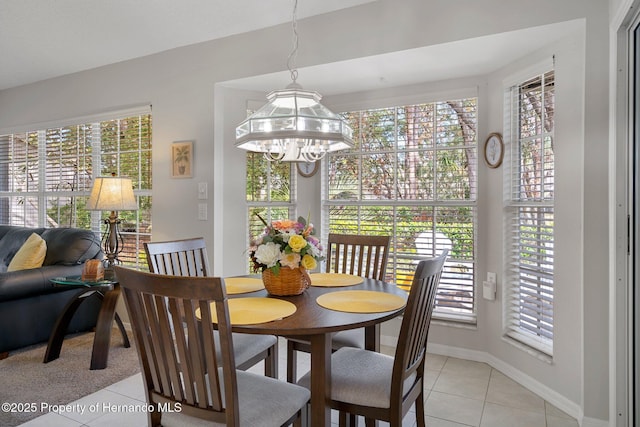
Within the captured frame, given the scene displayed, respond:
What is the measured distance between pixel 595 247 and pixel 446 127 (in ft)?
4.79

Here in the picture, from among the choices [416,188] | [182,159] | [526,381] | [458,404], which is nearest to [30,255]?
[182,159]

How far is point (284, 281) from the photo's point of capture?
193 cm

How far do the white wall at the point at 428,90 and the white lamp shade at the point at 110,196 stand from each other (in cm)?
38

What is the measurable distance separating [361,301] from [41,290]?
280 centimetres

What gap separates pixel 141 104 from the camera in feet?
12.2

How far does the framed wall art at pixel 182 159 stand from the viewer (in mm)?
3435

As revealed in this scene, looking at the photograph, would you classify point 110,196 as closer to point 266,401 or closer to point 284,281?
point 284,281

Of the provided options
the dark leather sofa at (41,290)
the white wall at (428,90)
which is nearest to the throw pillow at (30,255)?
the dark leather sofa at (41,290)

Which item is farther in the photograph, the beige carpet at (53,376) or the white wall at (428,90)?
the beige carpet at (53,376)

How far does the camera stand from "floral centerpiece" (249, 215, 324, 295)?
183 cm

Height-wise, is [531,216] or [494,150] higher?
[494,150]

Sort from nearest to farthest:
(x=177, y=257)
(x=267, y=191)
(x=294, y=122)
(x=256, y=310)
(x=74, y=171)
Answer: (x=256, y=310) → (x=294, y=122) → (x=177, y=257) → (x=267, y=191) → (x=74, y=171)

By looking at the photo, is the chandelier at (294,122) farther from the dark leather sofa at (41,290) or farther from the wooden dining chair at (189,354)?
the dark leather sofa at (41,290)

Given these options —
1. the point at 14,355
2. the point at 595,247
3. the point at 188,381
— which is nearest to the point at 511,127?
the point at 595,247
